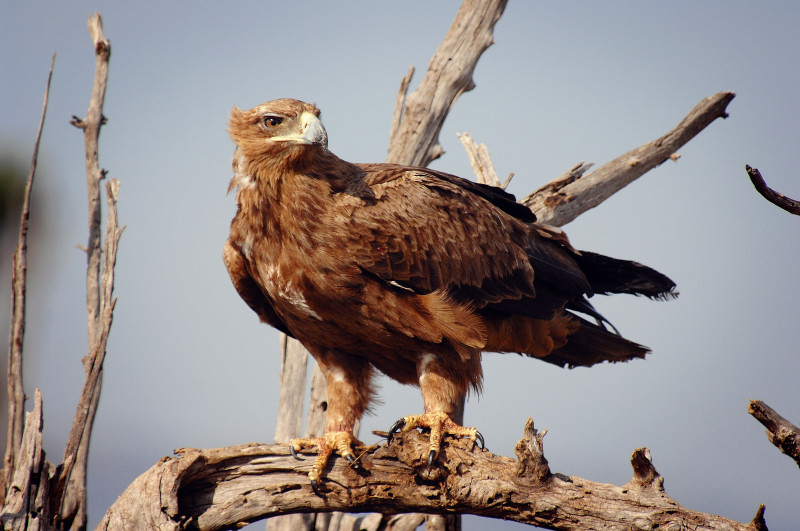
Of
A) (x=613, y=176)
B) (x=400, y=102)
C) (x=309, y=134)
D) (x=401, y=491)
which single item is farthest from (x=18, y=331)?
(x=613, y=176)

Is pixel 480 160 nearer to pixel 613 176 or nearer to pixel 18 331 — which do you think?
pixel 613 176

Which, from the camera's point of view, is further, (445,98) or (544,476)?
(445,98)

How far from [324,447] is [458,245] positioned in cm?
138

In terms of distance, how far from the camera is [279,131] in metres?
3.94

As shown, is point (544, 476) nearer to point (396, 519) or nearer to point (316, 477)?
point (316, 477)

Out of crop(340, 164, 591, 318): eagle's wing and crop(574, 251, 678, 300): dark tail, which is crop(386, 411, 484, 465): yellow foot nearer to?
crop(340, 164, 591, 318): eagle's wing

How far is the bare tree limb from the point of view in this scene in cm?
320

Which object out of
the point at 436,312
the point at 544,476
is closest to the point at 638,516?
the point at 544,476

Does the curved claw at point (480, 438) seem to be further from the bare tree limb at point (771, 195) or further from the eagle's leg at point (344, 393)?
the bare tree limb at point (771, 195)

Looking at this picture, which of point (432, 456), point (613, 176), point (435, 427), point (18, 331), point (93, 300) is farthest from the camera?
point (613, 176)

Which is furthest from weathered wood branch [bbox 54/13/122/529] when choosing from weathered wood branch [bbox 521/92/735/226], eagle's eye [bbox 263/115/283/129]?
weathered wood branch [bbox 521/92/735/226]

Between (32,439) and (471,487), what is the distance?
247 cm

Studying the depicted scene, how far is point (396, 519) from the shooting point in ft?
19.7

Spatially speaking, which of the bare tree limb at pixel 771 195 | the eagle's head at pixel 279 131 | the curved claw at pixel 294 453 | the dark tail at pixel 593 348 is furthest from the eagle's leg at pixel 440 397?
the bare tree limb at pixel 771 195
